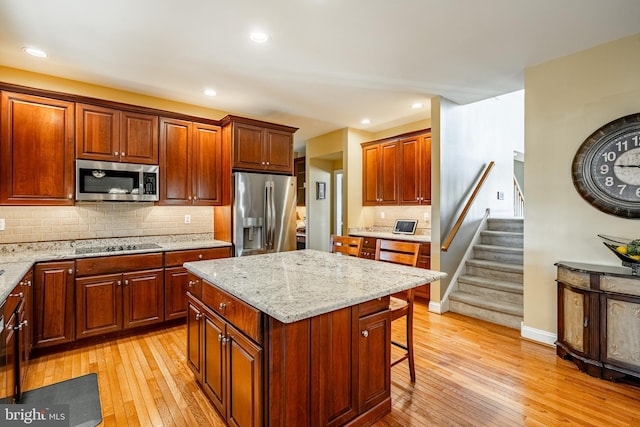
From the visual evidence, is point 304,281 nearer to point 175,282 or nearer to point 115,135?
point 175,282

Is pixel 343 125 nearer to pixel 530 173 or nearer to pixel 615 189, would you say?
pixel 530 173

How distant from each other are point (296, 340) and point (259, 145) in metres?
3.23

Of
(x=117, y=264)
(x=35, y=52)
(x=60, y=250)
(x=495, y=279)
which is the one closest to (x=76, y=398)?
(x=117, y=264)

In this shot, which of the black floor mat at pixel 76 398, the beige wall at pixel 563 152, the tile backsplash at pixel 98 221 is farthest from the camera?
the tile backsplash at pixel 98 221

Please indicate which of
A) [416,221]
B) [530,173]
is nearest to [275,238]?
[416,221]

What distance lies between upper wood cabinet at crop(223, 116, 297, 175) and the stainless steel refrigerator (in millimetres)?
152

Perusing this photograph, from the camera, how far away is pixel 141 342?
3123mm

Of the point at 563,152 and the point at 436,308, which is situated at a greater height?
the point at 563,152

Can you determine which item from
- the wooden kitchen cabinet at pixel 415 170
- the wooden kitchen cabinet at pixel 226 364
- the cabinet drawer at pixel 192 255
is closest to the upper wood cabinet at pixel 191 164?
the cabinet drawer at pixel 192 255

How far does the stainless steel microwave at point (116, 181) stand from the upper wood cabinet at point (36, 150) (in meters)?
0.10

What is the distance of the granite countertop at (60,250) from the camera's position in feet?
7.39

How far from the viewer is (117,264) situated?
123 inches

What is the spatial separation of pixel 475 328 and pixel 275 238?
2.71 m

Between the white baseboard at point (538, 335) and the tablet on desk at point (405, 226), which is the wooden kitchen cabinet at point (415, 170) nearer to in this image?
the tablet on desk at point (405, 226)
